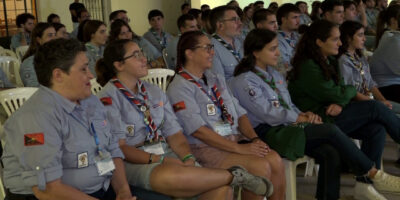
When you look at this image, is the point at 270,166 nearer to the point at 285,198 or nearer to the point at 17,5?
the point at 285,198

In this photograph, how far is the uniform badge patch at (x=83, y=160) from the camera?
1938mm

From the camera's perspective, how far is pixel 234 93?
10.1 ft

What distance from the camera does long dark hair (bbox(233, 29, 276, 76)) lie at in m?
3.05

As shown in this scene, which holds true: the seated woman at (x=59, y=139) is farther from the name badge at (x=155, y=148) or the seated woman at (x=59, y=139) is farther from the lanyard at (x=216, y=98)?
the lanyard at (x=216, y=98)

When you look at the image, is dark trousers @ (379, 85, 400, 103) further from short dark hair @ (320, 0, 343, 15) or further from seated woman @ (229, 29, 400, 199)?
short dark hair @ (320, 0, 343, 15)

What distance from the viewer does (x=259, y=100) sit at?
2.98m

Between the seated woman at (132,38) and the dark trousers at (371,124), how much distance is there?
7.01ft

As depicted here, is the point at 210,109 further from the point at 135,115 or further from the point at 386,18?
the point at 386,18

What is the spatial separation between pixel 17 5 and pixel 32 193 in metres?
6.69

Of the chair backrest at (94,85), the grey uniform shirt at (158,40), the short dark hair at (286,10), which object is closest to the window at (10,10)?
the grey uniform shirt at (158,40)

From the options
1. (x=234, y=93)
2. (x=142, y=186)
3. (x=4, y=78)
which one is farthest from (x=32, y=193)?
(x=4, y=78)

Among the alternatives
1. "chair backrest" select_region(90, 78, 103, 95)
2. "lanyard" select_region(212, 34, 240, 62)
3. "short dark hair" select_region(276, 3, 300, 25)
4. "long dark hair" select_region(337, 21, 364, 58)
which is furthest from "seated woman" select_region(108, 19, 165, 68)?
"long dark hair" select_region(337, 21, 364, 58)

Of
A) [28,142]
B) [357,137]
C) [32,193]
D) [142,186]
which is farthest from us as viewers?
[357,137]

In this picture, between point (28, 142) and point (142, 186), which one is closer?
point (28, 142)
